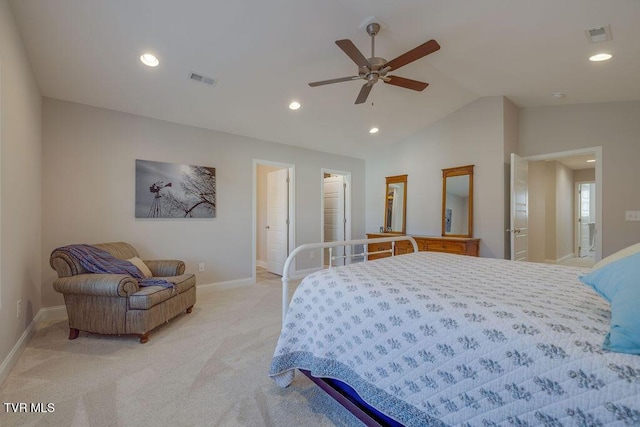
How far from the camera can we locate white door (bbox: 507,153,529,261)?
3.91 meters

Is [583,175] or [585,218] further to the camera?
[585,218]

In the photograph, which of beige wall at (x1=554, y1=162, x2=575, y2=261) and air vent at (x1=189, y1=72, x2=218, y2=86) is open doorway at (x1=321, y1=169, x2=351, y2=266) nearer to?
air vent at (x1=189, y1=72, x2=218, y2=86)

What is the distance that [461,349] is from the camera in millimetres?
1075

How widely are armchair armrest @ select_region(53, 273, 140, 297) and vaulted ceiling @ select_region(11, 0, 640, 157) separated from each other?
2020mm

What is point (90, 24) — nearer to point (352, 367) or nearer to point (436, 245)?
point (352, 367)

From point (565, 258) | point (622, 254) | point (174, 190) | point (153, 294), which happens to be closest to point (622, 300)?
point (622, 254)

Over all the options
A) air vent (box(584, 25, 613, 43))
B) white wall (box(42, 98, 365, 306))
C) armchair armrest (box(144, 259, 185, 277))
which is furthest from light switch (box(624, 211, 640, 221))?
armchair armrest (box(144, 259, 185, 277))

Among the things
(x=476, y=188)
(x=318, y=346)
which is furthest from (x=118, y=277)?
(x=476, y=188)

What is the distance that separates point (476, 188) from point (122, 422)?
4.71 meters

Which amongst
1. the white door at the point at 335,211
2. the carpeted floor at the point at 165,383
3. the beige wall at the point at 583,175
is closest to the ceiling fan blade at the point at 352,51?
the carpeted floor at the point at 165,383

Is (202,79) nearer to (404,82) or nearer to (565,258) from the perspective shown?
(404,82)

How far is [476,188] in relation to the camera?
14.2 feet

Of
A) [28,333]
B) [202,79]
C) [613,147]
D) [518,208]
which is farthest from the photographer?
[518,208]

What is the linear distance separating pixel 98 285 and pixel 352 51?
2.95 m
